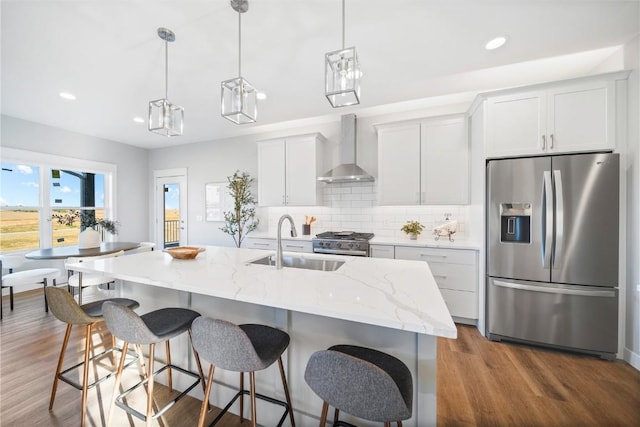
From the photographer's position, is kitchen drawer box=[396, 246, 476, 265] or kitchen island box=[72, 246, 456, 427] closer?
kitchen island box=[72, 246, 456, 427]

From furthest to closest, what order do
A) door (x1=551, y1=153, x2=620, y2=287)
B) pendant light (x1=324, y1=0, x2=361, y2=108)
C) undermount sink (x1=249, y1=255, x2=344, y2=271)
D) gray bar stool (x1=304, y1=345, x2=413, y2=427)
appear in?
1. door (x1=551, y1=153, x2=620, y2=287)
2. undermount sink (x1=249, y1=255, x2=344, y2=271)
3. pendant light (x1=324, y1=0, x2=361, y2=108)
4. gray bar stool (x1=304, y1=345, x2=413, y2=427)

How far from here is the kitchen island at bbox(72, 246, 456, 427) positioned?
1.06 meters

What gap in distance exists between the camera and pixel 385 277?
1.50 metres

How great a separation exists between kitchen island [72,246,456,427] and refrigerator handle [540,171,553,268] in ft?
4.78

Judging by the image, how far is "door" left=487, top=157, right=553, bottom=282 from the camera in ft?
7.68

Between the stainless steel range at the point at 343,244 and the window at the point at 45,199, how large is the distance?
328 centimetres

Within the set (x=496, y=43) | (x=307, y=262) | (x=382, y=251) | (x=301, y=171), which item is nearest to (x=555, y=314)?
(x=382, y=251)

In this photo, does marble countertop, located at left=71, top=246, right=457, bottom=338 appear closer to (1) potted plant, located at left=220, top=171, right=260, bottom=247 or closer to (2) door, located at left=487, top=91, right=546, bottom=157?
(2) door, located at left=487, top=91, right=546, bottom=157

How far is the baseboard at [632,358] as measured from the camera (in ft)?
6.74

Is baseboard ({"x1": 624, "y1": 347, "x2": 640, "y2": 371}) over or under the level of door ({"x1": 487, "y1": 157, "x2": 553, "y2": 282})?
under

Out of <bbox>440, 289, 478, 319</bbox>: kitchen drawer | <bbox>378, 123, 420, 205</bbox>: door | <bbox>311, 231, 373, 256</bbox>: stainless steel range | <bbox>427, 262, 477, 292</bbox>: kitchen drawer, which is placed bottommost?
<bbox>440, 289, 478, 319</bbox>: kitchen drawer

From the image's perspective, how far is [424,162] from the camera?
A: 327 cm

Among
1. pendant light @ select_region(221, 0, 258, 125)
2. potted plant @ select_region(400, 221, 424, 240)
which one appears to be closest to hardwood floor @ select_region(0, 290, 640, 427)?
potted plant @ select_region(400, 221, 424, 240)

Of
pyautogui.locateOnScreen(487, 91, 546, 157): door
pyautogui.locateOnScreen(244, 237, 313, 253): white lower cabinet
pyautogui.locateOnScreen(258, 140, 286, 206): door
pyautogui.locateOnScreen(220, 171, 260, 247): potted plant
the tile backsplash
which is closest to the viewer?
pyautogui.locateOnScreen(487, 91, 546, 157): door
